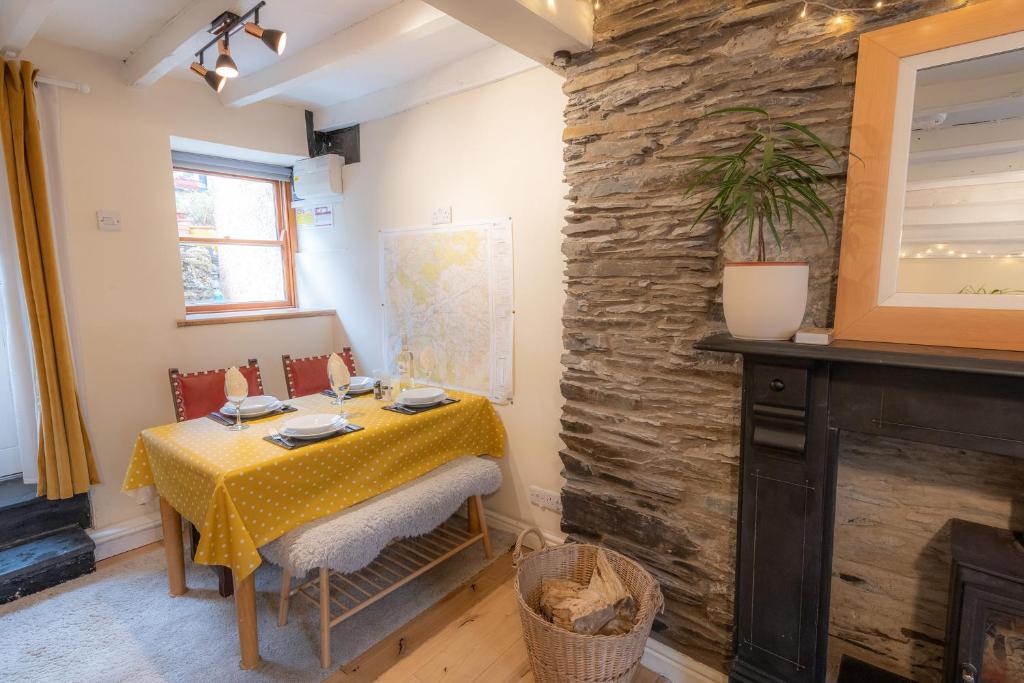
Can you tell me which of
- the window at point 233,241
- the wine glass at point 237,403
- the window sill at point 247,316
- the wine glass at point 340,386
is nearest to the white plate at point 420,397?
the wine glass at point 340,386

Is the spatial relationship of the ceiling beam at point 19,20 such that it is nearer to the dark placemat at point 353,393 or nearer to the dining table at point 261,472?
the dining table at point 261,472

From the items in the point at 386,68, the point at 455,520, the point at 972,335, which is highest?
the point at 386,68

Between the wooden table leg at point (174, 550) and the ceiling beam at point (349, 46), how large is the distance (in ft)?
7.01

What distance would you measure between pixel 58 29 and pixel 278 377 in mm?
2031

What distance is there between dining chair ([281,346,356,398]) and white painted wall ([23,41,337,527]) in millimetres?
533

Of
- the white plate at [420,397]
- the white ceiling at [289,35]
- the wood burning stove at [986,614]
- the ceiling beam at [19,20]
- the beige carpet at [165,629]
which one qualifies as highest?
the white ceiling at [289,35]

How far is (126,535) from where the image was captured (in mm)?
2574

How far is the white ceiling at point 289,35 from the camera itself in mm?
2059

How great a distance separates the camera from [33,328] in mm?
2246

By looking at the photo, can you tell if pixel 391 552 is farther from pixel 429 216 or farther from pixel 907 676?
pixel 907 676

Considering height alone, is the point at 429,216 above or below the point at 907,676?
above

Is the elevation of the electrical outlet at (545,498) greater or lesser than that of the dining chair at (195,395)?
lesser

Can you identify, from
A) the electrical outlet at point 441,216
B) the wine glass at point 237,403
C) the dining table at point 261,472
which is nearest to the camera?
the dining table at point 261,472

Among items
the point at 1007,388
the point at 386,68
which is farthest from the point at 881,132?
the point at 386,68
